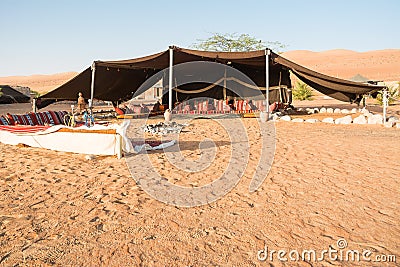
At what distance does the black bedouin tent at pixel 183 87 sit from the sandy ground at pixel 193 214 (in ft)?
17.5

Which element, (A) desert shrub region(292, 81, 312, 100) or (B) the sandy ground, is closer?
(B) the sandy ground

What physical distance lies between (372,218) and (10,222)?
9.93 ft

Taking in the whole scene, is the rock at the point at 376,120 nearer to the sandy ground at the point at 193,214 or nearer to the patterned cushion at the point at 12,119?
the sandy ground at the point at 193,214

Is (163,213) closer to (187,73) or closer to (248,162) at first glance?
(248,162)

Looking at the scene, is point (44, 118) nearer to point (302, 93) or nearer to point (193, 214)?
point (193, 214)

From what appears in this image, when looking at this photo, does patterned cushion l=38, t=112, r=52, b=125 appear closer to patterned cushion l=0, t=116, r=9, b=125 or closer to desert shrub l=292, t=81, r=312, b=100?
patterned cushion l=0, t=116, r=9, b=125

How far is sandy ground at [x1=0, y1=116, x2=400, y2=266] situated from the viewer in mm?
2336

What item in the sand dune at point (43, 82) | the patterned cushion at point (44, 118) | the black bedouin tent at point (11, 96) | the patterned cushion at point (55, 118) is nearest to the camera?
the patterned cushion at point (44, 118)

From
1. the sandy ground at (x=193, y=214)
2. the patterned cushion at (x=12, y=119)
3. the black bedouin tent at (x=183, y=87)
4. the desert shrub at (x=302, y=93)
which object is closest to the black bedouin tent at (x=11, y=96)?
the black bedouin tent at (x=183, y=87)

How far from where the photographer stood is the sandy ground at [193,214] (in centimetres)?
234

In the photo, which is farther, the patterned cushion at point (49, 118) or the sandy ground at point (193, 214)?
the patterned cushion at point (49, 118)

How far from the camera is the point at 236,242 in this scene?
2482mm

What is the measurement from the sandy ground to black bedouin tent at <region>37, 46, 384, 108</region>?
5345 mm

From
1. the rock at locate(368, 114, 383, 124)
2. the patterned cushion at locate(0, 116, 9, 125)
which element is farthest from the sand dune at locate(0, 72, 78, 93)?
the rock at locate(368, 114, 383, 124)
